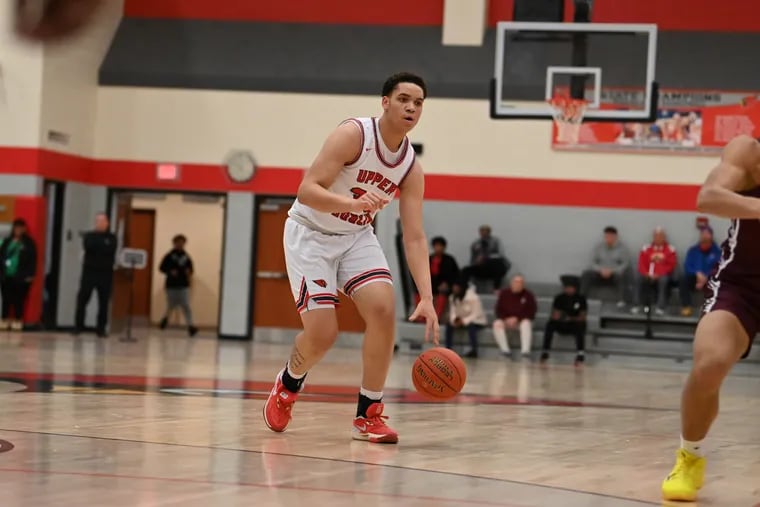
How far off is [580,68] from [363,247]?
26.7 ft

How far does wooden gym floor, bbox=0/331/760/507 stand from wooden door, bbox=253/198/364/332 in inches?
332

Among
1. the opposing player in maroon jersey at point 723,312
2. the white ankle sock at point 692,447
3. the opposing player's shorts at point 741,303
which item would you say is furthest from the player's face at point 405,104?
the white ankle sock at point 692,447

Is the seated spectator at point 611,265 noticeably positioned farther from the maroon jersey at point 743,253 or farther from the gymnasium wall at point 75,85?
the maroon jersey at point 743,253

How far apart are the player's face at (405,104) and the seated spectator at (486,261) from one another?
511 inches

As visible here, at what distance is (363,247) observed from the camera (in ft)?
22.5

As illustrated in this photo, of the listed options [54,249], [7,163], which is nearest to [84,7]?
[7,163]

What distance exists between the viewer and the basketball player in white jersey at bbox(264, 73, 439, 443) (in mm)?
6605

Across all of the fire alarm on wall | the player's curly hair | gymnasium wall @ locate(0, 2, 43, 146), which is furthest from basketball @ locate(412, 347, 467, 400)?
the fire alarm on wall

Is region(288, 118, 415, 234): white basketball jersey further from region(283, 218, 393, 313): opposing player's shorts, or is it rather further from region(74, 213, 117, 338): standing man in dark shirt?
region(74, 213, 117, 338): standing man in dark shirt

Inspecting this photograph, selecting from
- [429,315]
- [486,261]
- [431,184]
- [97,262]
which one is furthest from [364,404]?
[431,184]

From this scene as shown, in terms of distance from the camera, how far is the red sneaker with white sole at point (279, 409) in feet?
22.8

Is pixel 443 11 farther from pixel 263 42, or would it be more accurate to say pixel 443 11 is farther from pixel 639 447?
pixel 639 447

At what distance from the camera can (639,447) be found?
7.14 metres

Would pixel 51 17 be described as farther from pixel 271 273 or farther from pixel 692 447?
pixel 692 447
